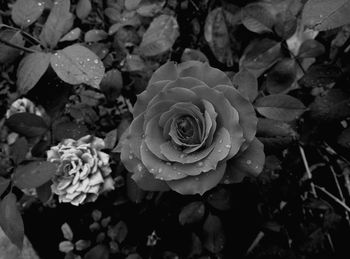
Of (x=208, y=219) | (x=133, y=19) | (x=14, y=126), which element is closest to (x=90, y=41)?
(x=133, y=19)

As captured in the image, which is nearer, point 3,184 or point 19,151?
point 3,184

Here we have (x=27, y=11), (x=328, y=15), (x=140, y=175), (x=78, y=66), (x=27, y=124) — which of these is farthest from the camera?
(x=27, y=124)

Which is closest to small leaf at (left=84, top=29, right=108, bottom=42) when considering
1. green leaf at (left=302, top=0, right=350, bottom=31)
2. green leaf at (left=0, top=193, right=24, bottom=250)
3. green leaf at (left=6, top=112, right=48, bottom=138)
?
green leaf at (left=6, top=112, right=48, bottom=138)

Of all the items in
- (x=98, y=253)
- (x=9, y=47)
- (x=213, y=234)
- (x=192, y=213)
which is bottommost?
(x=98, y=253)

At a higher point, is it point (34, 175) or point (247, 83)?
point (247, 83)

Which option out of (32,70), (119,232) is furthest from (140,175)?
(119,232)

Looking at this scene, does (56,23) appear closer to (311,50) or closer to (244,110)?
(244,110)

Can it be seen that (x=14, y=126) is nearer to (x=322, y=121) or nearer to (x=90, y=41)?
(x=90, y=41)

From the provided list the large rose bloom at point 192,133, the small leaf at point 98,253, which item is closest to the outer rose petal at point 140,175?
the large rose bloom at point 192,133
